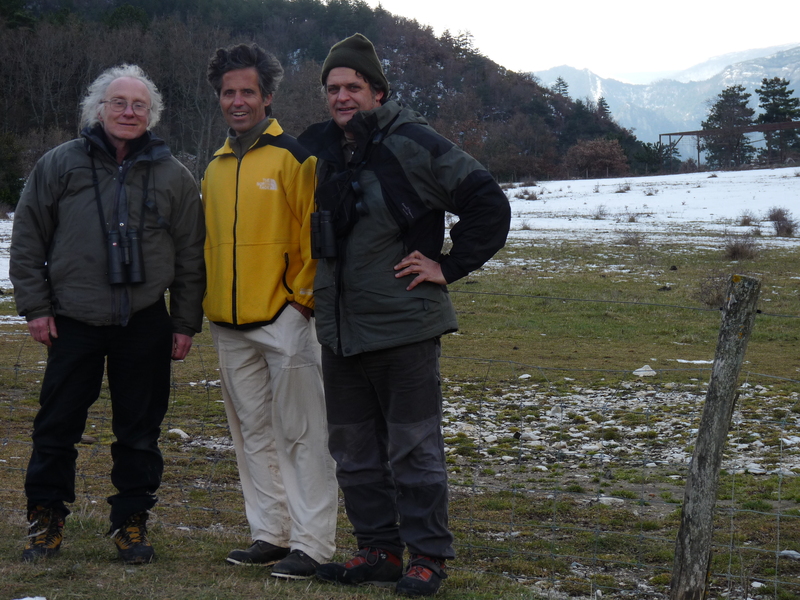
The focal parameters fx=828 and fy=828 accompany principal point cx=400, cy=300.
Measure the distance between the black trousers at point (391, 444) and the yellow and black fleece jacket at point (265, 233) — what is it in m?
0.32

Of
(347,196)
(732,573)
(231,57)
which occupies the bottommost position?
(732,573)

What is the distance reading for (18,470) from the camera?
200 inches

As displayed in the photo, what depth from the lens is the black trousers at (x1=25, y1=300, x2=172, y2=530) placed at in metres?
3.31

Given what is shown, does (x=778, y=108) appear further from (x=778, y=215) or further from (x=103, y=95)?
(x=103, y=95)

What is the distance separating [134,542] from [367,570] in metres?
1.00

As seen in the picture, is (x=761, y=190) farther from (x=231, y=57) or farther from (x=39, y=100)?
(x=39, y=100)

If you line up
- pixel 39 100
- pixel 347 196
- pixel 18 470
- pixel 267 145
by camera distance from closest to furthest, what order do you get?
pixel 347 196
pixel 267 145
pixel 18 470
pixel 39 100

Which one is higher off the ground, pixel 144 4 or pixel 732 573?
pixel 144 4

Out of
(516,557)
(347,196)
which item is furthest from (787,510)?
(347,196)

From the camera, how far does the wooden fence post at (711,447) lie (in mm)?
3156

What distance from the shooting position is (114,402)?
3473mm

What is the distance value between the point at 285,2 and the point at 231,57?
11523cm

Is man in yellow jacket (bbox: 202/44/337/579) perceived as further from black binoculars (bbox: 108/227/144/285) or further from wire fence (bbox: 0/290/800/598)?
wire fence (bbox: 0/290/800/598)

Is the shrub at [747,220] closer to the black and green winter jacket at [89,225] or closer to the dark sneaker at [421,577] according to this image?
the dark sneaker at [421,577]
